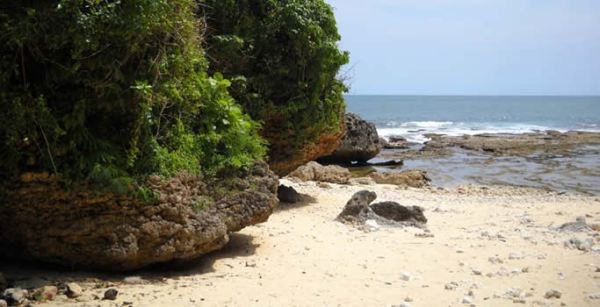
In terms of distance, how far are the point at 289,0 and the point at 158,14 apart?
569cm

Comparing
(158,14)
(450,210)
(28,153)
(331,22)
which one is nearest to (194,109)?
(158,14)

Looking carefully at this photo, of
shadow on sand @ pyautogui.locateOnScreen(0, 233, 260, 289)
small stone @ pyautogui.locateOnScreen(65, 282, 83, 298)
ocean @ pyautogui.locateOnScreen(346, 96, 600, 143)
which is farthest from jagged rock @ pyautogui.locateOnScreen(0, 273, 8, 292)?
ocean @ pyautogui.locateOnScreen(346, 96, 600, 143)

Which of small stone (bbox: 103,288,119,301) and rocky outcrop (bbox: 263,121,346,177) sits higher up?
rocky outcrop (bbox: 263,121,346,177)

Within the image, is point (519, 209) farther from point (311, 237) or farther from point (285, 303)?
point (285, 303)

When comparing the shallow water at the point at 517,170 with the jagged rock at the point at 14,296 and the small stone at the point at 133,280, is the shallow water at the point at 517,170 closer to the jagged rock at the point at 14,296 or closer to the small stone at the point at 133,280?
the small stone at the point at 133,280

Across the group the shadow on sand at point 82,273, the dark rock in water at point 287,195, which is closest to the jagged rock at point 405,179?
the dark rock in water at point 287,195

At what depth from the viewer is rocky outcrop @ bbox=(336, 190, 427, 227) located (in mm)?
10750

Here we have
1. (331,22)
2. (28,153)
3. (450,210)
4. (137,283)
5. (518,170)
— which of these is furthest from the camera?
(518,170)

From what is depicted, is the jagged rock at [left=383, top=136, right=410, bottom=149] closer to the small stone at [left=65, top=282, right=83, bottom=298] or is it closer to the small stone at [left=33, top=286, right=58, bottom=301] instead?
the small stone at [left=65, top=282, right=83, bottom=298]

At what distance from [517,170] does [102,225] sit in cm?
2274

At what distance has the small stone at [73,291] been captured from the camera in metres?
5.98

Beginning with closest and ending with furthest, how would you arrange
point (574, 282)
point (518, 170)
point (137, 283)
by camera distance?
point (137, 283)
point (574, 282)
point (518, 170)

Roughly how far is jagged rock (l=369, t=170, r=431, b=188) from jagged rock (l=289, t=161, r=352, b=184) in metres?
1.29

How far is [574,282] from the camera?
7.20 metres
